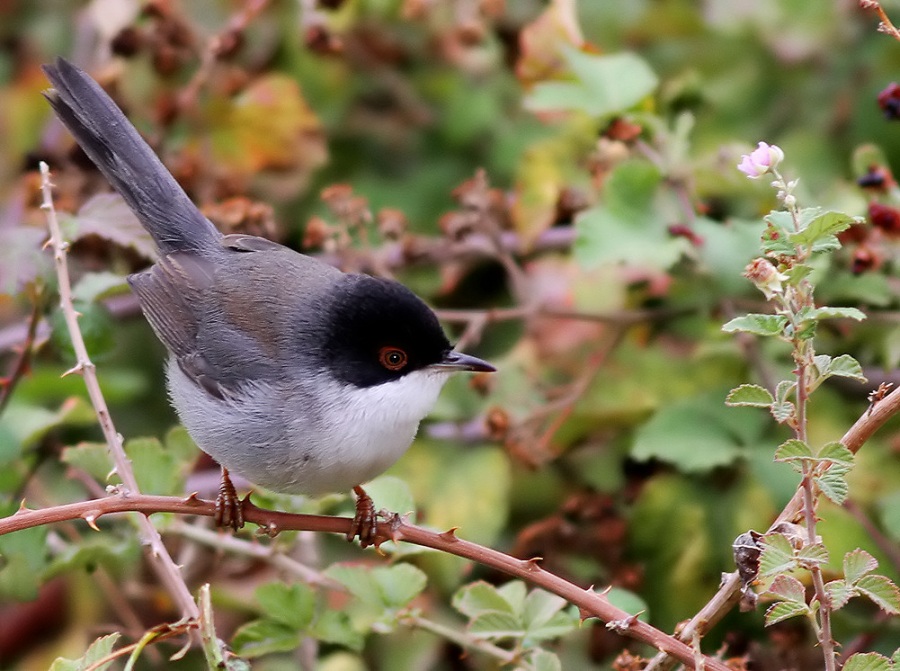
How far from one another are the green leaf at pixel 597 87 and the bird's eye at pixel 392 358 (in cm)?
100

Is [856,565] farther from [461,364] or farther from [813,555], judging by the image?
[461,364]

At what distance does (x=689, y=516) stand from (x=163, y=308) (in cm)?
143

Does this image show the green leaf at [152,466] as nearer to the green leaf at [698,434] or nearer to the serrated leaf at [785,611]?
the green leaf at [698,434]

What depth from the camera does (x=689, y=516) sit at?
2.80 metres

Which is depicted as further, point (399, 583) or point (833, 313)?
point (399, 583)

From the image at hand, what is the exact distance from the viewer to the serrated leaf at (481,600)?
213 centimetres

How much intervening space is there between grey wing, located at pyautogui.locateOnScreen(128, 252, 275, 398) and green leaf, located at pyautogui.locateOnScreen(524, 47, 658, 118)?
105cm

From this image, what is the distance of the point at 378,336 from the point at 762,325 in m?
1.01

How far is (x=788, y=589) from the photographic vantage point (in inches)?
61.9

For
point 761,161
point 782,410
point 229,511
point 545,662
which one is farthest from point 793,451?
point 229,511

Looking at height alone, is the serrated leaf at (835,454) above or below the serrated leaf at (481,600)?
above

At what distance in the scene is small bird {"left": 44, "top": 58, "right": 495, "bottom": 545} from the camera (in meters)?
2.21

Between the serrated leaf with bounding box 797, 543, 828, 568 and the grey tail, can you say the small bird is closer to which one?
the grey tail

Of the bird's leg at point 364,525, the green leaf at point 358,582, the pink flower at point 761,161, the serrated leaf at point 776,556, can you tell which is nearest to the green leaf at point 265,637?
the green leaf at point 358,582
